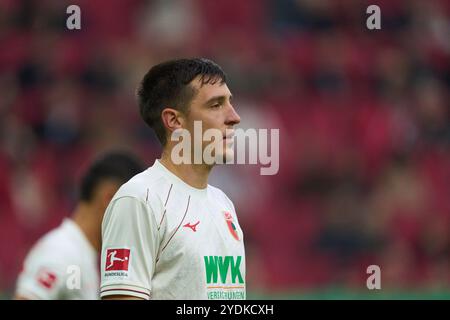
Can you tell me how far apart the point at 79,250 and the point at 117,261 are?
74.0 inches

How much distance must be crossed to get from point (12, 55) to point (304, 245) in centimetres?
388

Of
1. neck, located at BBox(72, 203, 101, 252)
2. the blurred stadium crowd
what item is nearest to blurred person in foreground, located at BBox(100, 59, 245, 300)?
neck, located at BBox(72, 203, 101, 252)

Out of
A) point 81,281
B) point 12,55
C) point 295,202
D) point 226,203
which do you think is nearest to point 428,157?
point 295,202

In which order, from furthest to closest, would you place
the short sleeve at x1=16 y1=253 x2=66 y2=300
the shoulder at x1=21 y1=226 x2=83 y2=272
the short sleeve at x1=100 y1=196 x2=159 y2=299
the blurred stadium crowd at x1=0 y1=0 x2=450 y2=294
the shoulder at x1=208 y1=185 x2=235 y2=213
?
the blurred stadium crowd at x1=0 y1=0 x2=450 y2=294 → the shoulder at x1=21 y1=226 x2=83 y2=272 → the short sleeve at x1=16 y1=253 x2=66 y2=300 → the shoulder at x1=208 y1=185 x2=235 y2=213 → the short sleeve at x1=100 y1=196 x2=159 y2=299

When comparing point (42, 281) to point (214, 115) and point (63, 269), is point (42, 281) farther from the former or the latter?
point (214, 115)

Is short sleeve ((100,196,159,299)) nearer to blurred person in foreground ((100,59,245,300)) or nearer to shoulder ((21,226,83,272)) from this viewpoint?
blurred person in foreground ((100,59,245,300))

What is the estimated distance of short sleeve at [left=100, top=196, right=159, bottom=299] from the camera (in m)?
3.85

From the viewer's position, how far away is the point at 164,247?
12.9ft

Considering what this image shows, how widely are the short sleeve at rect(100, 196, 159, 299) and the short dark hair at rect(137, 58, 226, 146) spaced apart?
1.43ft

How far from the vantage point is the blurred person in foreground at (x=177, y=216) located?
3.86m

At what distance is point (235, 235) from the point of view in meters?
4.23

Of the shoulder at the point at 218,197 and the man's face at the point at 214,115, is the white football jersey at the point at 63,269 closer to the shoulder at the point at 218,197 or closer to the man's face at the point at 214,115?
the shoulder at the point at 218,197

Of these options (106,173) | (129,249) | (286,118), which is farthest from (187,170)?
(286,118)

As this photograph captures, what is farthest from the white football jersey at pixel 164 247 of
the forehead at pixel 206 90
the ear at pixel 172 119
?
the forehead at pixel 206 90
